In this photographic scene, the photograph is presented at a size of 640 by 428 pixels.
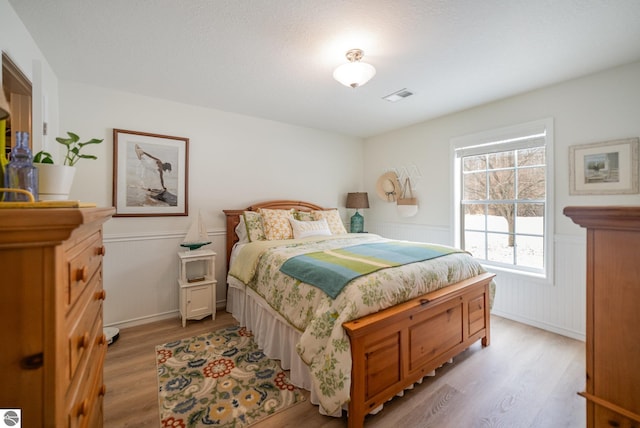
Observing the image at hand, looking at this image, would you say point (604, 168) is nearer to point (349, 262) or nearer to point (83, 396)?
point (349, 262)

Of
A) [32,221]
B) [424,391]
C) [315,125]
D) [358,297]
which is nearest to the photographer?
[32,221]

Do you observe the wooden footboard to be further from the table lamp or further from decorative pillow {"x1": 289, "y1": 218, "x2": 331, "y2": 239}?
the table lamp

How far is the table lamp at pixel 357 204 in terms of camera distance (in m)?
4.36

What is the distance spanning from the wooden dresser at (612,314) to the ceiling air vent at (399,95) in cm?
240

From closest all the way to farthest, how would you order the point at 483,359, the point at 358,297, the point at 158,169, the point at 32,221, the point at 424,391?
the point at 32,221 < the point at 358,297 < the point at 424,391 < the point at 483,359 < the point at 158,169

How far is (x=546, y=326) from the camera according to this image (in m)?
2.73

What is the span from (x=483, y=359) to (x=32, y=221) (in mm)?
2805

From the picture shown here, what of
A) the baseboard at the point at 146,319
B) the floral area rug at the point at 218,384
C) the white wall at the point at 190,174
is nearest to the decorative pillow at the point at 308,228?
the white wall at the point at 190,174

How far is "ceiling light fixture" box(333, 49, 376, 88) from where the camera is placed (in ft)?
6.45

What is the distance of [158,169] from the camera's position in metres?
2.98

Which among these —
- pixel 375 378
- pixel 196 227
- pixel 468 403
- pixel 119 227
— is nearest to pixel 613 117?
pixel 468 403

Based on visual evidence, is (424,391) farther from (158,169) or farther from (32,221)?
(158,169)

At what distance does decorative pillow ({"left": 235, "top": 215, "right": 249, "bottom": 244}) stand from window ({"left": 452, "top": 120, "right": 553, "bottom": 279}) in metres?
2.66

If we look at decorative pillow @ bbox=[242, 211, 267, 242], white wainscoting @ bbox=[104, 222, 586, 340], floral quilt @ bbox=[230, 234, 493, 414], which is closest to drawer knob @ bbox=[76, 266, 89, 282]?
Result: floral quilt @ bbox=[230, 234, 493, 414]
